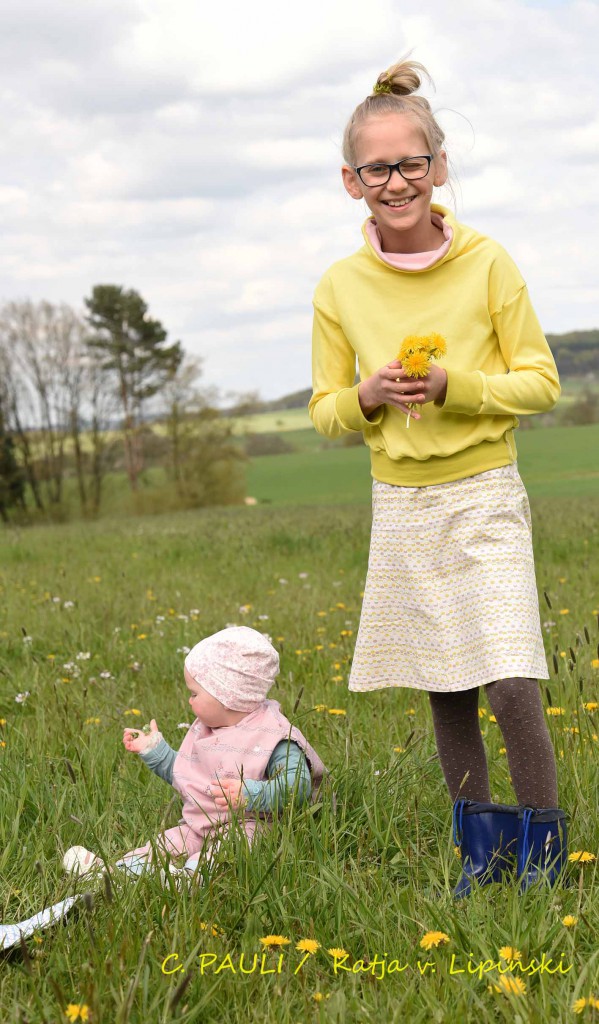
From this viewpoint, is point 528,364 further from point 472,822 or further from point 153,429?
point 153,429

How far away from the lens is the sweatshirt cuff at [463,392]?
104 inches

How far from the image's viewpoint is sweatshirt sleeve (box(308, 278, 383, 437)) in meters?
2.97

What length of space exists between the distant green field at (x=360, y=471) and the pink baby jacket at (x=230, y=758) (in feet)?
107

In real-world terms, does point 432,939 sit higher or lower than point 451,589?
lower

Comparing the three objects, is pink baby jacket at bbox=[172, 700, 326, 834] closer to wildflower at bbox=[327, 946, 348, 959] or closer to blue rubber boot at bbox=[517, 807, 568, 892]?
blue rubber boot at bbox=[517, 807, 568, 892]

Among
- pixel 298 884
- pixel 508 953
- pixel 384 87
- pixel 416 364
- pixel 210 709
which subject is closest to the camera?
pixel 508 953

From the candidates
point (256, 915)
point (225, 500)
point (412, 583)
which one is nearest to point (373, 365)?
point (412, 583)

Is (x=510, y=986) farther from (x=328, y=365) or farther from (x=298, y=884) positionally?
(x=328, y=365)

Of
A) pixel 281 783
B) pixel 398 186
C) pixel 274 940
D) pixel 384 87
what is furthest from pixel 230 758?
pixel 384 87

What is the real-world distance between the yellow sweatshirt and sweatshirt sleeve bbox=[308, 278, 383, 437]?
0.13 ft

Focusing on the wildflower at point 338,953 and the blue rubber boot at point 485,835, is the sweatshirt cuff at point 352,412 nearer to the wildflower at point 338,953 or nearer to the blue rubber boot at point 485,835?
the blue rubber boot at point 485,835

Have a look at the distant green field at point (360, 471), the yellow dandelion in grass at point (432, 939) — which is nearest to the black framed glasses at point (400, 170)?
the yellow dandelion in grass at point (432, 939)

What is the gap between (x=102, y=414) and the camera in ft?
131

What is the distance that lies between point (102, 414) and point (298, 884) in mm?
38525
